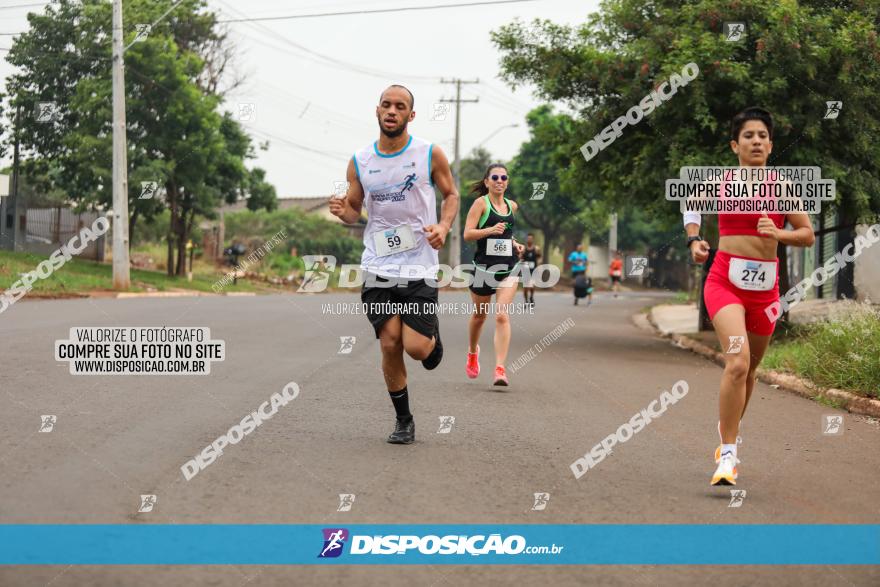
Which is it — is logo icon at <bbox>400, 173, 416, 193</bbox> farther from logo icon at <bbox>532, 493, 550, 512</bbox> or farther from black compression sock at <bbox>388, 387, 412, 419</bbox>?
logo icon at <bbox>532, 493, 550, 512</bbox>

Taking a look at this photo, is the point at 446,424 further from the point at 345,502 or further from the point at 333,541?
the point at 333,541

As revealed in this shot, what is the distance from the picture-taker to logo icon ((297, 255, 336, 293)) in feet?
138

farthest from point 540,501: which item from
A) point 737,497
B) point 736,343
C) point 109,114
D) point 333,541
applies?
point 109,114

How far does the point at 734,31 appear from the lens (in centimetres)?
1381

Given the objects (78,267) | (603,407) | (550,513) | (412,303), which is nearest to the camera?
(550,513)

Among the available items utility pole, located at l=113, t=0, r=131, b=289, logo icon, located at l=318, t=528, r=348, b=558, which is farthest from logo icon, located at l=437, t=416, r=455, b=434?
utility pole, located at l=113, t=0, r=131, b=289

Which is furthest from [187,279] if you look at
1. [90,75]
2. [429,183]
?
[429,183]

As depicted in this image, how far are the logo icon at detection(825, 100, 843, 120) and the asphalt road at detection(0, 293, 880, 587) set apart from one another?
441 cm

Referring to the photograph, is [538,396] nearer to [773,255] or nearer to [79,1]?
[773,255]

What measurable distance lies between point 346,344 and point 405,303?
738 cm

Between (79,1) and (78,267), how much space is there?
33.8ft

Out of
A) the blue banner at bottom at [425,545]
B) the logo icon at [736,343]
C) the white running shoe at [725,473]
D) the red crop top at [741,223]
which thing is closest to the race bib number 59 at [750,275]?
the red crop top at [741,223]

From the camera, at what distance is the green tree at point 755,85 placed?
1336 cm

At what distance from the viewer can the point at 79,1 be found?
123 ft
